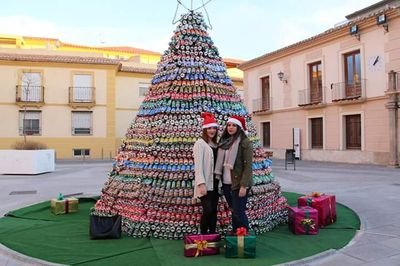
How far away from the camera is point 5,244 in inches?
202

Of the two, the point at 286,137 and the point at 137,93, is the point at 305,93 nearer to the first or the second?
the point at 286,137

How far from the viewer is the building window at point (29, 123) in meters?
27.1

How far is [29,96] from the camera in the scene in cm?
2723

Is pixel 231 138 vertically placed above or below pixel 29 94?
below

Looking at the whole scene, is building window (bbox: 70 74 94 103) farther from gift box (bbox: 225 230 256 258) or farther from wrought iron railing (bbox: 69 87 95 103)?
gift box (bbox: 225 230 256 258)

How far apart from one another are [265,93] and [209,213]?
22792mm

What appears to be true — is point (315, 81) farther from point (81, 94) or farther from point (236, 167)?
point (236, 167)

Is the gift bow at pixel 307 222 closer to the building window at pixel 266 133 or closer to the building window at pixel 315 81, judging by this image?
the building window at pixel 315 81

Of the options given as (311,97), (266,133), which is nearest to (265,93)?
(266,133)

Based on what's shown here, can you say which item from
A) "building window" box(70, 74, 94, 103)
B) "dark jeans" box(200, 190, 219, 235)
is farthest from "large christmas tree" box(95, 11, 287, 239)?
"building window" box(70, 74, 94, 103)

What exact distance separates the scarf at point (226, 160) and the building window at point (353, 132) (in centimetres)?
1659

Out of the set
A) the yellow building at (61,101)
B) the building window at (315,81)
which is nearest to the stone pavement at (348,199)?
the building window at (315,81)

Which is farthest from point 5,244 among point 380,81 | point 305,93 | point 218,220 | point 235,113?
point 305,93

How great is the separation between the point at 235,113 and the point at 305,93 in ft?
58.4
